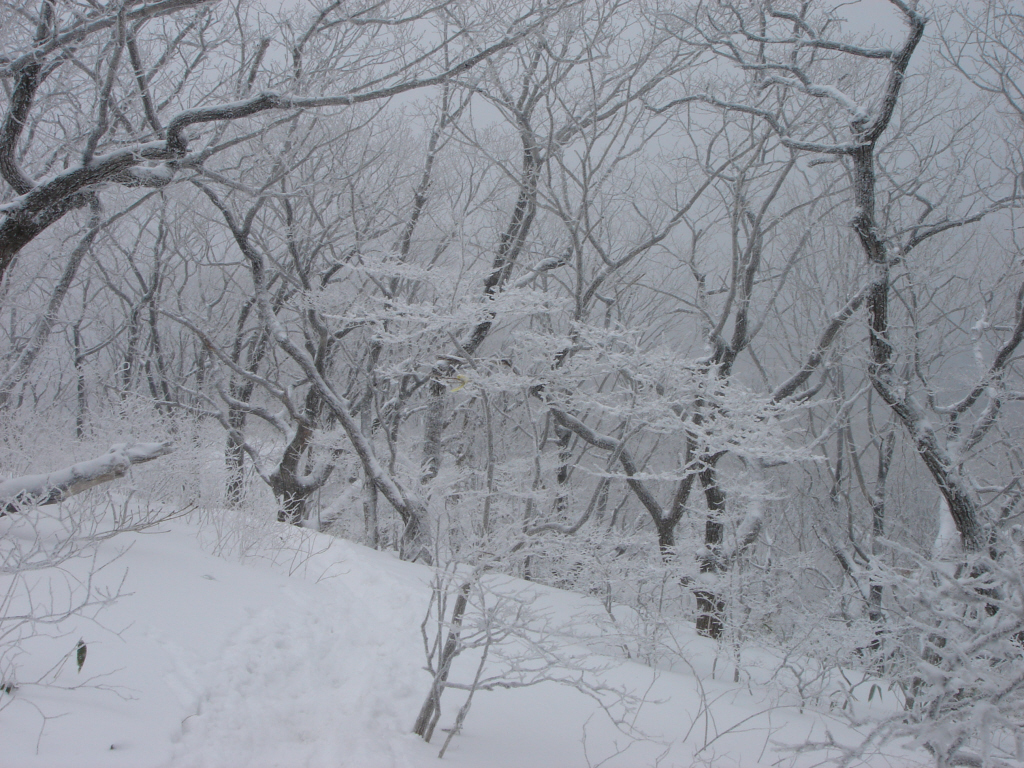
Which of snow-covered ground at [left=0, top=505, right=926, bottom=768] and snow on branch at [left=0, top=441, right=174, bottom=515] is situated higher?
snow on branch at [left=0, top=441, right=174, bottom=515]

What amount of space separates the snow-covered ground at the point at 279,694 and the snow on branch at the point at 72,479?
373 millimetres

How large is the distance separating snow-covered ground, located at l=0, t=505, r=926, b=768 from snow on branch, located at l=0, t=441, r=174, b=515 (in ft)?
1.22

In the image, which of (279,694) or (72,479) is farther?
(72,479)

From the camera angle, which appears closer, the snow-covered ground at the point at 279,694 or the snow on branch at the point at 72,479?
the snow-covered ground at the point at 279,694

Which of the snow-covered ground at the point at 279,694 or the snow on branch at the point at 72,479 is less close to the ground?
the snow on branch at the point at 72,479

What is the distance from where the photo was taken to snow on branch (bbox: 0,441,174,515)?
12.9 ft

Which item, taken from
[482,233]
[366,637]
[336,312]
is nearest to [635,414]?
[366,637]

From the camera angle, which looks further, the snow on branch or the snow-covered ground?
the snow on branch

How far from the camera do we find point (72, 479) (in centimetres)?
403

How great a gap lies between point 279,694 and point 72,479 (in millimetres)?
2147

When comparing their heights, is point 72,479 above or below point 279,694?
above

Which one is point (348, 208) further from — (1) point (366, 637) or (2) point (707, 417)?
(1) point (366, 637)

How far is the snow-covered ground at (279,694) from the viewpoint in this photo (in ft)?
8.02

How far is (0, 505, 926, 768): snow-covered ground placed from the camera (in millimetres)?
2445
